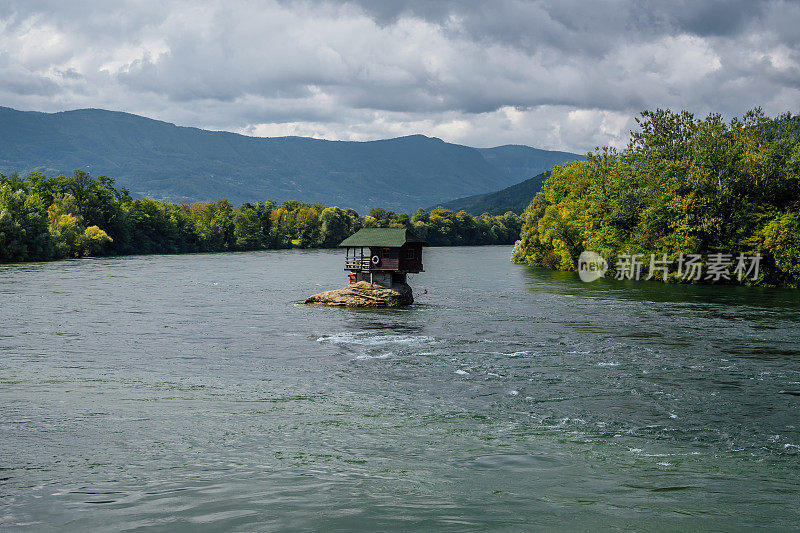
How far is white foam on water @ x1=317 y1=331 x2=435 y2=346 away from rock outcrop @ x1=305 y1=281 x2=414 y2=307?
14.3 m

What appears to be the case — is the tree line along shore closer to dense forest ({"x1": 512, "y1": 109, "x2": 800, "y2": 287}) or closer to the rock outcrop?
dense forest ({"x1": 512, "y1": 109, "x2": 800, "y2": 287})

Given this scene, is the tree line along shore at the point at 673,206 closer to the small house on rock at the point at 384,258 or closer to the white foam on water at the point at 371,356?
the small house on rock at the point at 384,258

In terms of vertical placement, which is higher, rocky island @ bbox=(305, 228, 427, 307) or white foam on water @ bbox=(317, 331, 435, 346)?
rocky island @ bbox=(305, 228, 427, 307)

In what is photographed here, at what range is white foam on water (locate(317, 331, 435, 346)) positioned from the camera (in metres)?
37.0

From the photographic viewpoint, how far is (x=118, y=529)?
1255 centimetres

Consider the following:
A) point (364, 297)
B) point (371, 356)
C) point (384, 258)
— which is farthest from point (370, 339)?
point (384, 258)

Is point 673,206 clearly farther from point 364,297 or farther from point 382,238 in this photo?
point 364,297

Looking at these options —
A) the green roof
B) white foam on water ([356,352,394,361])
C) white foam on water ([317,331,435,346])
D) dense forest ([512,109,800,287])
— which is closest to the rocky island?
the green roof

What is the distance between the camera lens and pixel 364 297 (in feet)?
179

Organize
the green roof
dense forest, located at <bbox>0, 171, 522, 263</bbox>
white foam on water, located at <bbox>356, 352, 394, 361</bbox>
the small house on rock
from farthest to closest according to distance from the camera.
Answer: dense forest, located at <bbox>0, 171, 522, 263</bbox>, the small house on rock, the green roof, white foam on water, located at <bbox>356, 352, 394, 361</bbox>

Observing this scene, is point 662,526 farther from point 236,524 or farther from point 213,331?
point 213,331

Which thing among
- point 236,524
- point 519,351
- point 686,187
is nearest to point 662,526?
point 236,524

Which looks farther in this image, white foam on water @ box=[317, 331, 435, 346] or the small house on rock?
the small house on rock

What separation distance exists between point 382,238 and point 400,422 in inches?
1472
